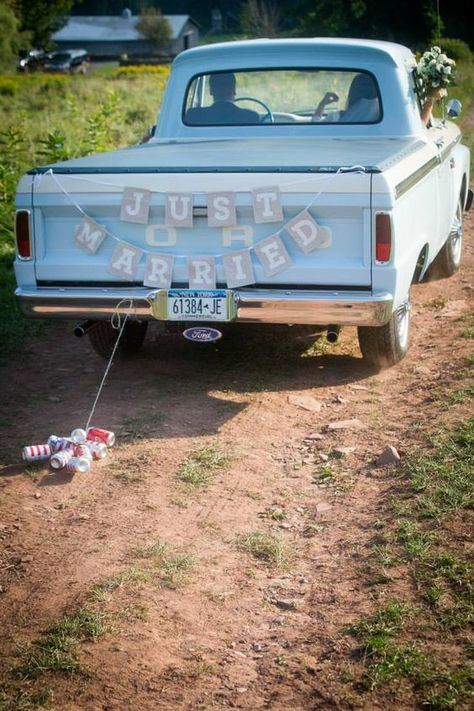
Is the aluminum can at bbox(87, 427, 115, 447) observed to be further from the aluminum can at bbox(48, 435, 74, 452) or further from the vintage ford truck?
the vintage ford truck

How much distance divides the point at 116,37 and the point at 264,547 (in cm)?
9024

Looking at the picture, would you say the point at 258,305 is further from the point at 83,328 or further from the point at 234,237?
the point at 83,328

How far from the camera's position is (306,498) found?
4.68m

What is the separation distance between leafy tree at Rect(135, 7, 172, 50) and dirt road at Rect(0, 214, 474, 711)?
8289 centimetres

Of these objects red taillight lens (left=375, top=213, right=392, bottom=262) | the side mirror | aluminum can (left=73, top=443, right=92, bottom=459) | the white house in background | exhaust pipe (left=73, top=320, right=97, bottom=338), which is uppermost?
the side mirror

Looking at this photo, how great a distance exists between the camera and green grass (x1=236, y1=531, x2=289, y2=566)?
411 centimetres

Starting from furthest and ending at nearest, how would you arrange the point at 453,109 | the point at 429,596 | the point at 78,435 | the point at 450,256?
the point at 450,256 → the point at 453,109 → the point at 78,435 → the point at 429,596

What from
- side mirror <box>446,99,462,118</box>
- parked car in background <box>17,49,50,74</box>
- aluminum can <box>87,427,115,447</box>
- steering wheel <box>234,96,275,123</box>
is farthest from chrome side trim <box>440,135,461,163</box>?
parked car in background <box>17,49,50,74</box>

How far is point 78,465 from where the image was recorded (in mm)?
4938

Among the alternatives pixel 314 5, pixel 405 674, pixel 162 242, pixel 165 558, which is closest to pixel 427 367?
pixel 162 242

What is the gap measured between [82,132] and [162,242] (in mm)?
13952

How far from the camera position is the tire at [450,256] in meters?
8.45

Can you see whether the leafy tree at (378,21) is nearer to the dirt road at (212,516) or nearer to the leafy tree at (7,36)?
the leafy tree at (7,36)

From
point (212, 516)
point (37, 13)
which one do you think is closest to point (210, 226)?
point (212, 516)
